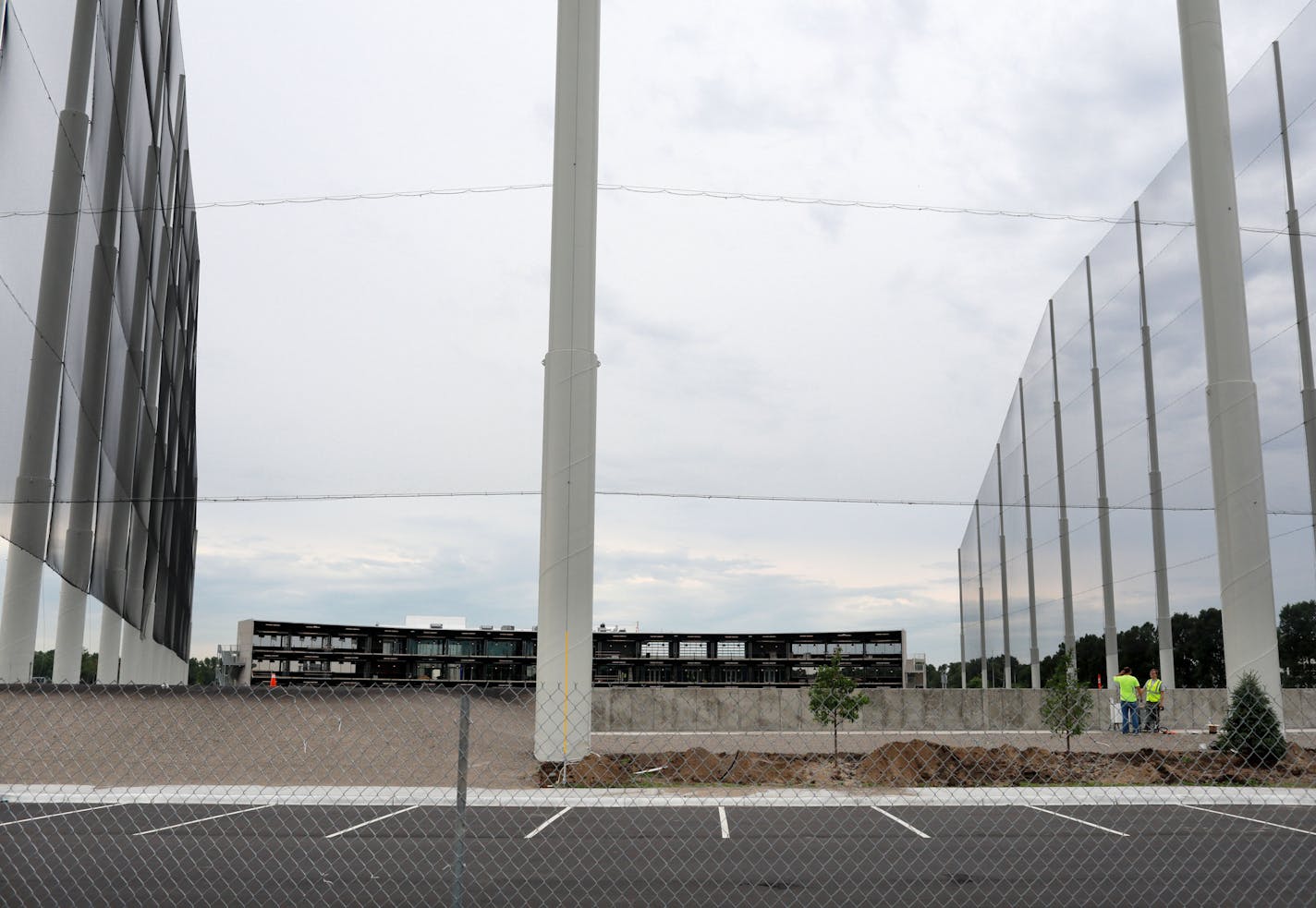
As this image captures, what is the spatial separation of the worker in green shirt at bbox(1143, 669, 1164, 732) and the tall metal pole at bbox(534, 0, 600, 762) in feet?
51.4

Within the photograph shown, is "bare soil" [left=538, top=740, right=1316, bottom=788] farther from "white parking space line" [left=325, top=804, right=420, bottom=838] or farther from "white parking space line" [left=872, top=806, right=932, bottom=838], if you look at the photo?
"white parking space line" [left=325, top=804, right=420, bottom=838]

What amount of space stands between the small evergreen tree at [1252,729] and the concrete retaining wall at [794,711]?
37.0 ft

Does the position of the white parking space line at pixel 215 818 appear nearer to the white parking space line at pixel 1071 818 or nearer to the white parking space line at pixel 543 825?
the white parking space line at pixel 543 825

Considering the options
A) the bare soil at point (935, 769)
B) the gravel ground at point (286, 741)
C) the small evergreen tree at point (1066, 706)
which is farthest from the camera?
the small evergreen tree at point (1066, 706)

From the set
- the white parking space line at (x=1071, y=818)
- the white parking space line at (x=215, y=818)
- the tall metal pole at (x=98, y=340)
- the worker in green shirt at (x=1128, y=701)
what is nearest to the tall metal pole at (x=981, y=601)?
the worker in green shirt at (x=1128, y=701)

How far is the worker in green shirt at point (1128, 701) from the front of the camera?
2681 cm

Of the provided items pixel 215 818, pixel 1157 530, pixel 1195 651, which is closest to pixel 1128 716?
pixel 1195 651

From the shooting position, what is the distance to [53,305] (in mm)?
18250

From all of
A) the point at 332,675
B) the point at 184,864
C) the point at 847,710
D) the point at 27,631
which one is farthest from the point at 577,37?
the point at 332,675

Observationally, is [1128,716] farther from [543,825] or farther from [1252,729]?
[543,825]

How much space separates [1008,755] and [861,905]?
1197 cm

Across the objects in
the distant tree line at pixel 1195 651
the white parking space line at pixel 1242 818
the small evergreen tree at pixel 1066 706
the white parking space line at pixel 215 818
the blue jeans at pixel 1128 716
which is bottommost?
the white parking space line at pixel 215 818

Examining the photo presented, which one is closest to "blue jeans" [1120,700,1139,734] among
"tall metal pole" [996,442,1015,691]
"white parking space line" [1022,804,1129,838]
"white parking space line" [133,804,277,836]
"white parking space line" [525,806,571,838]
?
"white parking space line" [1022,804,1129,838]

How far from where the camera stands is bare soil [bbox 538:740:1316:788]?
57.6ft
